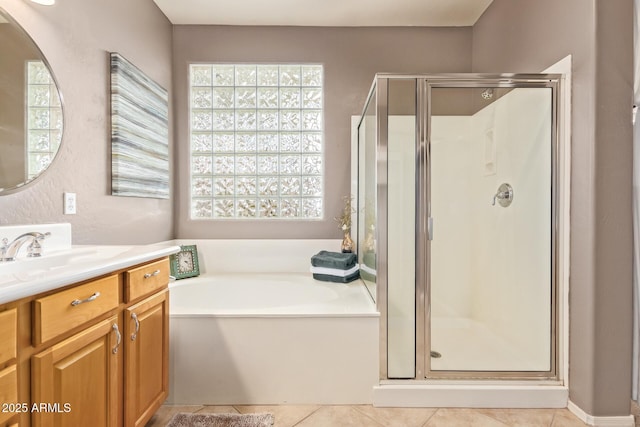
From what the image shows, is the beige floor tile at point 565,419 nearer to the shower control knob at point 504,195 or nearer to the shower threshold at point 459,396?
the shower threshold at point 459,396

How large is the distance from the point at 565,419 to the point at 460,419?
514mm

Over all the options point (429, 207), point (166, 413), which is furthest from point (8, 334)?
point (429, 207)

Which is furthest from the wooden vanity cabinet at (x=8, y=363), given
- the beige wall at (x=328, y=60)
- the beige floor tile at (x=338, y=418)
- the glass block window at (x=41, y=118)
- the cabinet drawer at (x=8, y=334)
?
the beige wall at (x=328, y=60)

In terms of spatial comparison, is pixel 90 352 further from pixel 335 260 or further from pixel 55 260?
pixel 335 260

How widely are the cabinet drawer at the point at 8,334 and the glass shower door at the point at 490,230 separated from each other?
1.66 metres

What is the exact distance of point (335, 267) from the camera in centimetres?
247

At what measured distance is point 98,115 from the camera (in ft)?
6.07

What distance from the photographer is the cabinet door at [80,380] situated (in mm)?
866

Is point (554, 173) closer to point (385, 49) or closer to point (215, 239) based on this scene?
point (385, 49)

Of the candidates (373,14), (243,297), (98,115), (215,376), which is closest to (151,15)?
(98,115)

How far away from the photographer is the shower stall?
5.84ft

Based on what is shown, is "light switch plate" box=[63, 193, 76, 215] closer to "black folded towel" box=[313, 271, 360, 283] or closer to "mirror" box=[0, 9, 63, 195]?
"mirror" box=[0, 9, 63, 195]

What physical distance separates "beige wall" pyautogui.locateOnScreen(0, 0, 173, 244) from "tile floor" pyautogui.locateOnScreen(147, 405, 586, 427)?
1.10 metres

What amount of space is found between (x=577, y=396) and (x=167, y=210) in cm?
286
